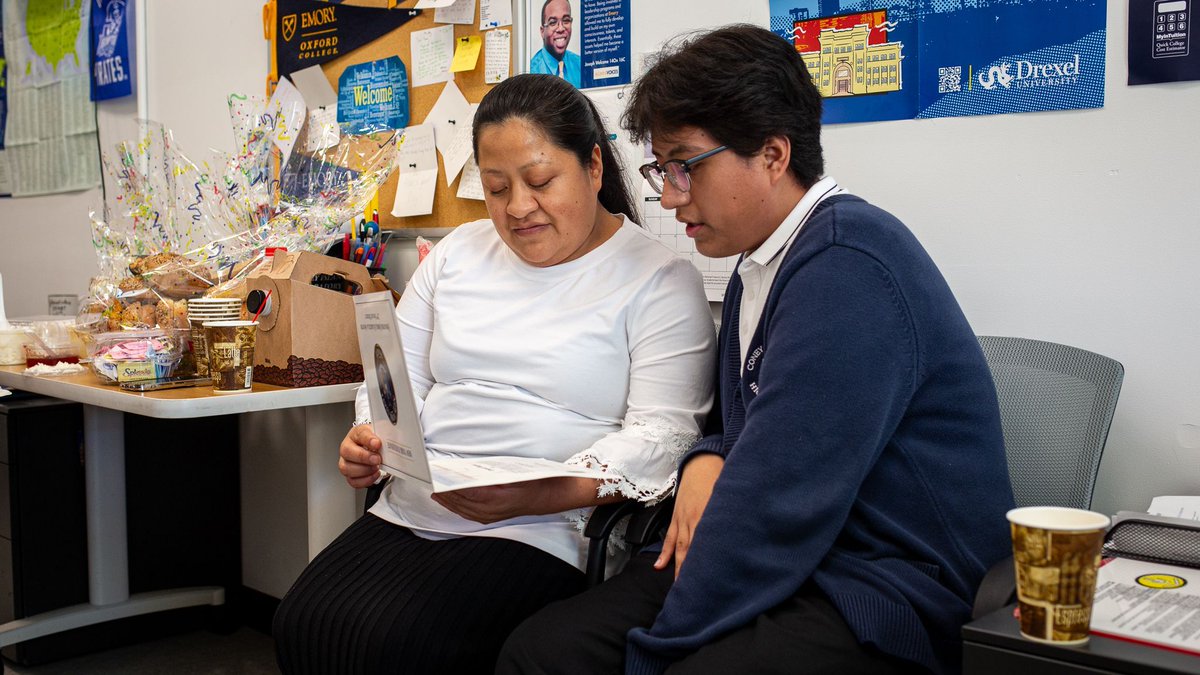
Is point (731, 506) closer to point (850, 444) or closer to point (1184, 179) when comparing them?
point (850, 444)

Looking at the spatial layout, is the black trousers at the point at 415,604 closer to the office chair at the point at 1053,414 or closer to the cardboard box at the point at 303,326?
the cardboard box at the point at 303,326

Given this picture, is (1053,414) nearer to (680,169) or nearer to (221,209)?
(680,169)

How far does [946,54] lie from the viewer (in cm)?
158

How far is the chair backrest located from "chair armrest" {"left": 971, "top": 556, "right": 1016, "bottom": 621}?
0.33m

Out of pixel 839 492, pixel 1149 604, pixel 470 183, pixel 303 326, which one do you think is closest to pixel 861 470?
pixel 839 492

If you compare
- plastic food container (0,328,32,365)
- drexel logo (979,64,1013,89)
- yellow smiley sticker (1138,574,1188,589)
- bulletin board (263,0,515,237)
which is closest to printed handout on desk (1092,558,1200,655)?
yellow smiley sticker (1138,574,1188,589)

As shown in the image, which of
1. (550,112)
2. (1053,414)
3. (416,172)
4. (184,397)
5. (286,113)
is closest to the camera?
(1053,414)

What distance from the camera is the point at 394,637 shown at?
143 cm

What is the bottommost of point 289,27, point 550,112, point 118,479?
point 118,479

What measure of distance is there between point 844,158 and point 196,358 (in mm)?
1311

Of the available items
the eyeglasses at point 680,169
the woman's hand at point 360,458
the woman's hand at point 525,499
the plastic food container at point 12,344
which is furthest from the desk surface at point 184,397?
the eyeglasses at point 680,169

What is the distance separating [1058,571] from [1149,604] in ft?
0.67

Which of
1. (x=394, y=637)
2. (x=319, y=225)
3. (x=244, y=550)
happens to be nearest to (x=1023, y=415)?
(x=394, y=637)

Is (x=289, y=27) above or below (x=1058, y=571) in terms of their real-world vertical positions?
above
